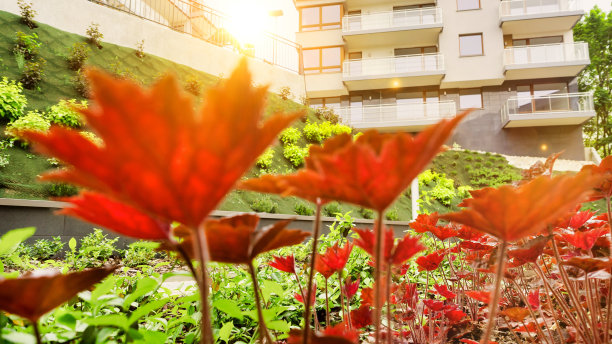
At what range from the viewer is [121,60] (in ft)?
35.1

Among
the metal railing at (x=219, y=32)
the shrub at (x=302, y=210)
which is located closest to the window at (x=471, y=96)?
the metal railing at (x=219, y=32)

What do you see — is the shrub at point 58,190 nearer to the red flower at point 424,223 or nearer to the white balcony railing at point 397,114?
the red flower at point 424,223

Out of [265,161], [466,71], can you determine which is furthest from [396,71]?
[265,161]

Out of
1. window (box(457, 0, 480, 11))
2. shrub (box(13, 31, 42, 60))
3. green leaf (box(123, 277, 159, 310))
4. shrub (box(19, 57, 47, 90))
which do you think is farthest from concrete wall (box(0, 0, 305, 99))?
window (box(457, 0, 480, 11))

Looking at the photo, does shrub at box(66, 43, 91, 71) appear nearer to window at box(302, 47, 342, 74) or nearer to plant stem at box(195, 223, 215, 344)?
plant stem at box(195, 223, 215, 344)

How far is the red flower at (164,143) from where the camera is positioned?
0.94 feet

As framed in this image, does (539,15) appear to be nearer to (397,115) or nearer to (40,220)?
(397,115)

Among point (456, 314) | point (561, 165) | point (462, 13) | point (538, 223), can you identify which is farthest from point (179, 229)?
point (462, 13)

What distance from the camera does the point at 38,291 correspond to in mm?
412

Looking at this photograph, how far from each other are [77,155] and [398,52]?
21.3 meters

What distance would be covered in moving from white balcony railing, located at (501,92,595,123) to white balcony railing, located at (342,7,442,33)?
580 centimetres

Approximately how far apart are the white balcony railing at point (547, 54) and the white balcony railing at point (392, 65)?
3533 mm

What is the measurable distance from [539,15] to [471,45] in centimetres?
317

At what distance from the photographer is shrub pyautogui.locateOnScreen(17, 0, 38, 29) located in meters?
9.34
